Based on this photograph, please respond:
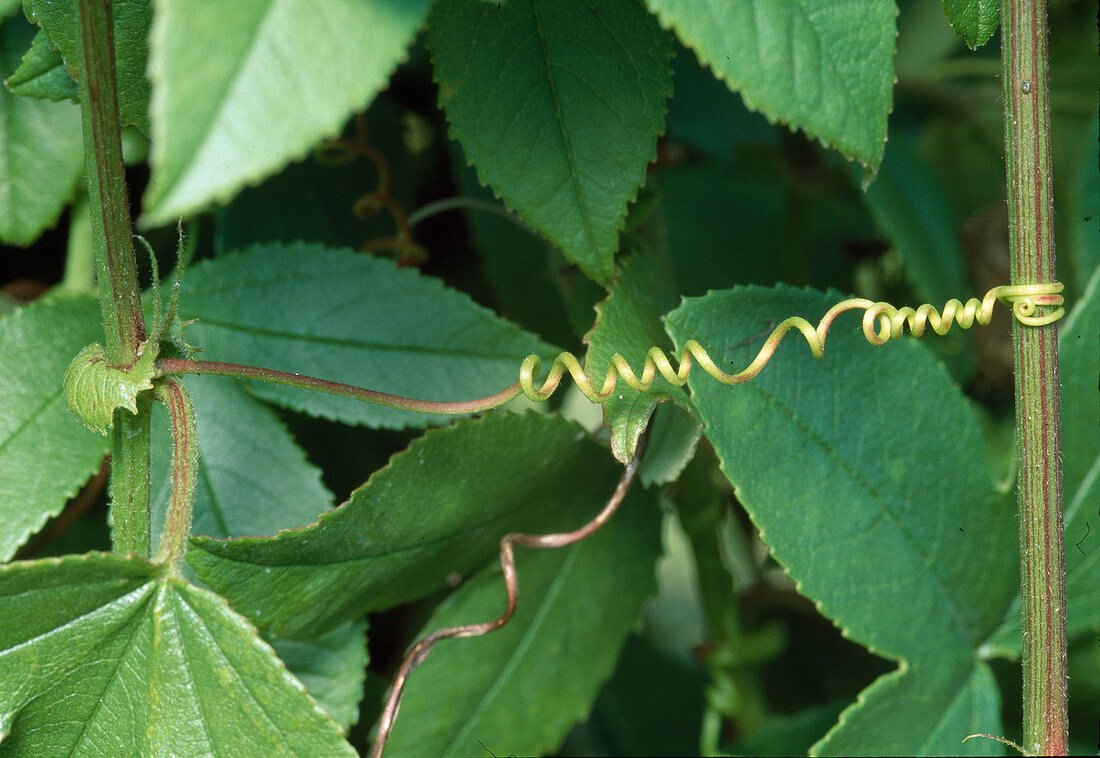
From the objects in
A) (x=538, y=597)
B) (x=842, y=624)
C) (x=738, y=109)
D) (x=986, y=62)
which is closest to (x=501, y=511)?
(x=538, y=597)

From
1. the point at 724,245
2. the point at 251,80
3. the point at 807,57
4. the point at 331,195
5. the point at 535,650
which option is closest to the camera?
the point at 251,80

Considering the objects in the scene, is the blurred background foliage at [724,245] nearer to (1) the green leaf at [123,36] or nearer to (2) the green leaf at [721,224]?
(2) the green leaf at [721,224]

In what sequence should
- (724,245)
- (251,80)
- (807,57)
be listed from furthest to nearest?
1. (724,245)
2. (807,57)
3. (251,80)

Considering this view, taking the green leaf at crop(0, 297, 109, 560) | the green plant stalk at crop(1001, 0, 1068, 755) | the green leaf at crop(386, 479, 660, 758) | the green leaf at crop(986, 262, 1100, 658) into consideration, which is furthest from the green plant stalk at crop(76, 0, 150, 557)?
the green leaf at crop(986, 262, 1100, 658)

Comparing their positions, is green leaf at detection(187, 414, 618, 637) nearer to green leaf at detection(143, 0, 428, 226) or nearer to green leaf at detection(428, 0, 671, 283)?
green leaf at detection(428, 0, 671, 283)

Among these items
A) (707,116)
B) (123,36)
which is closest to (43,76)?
(123,36)

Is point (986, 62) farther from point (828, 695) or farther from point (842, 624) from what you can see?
point (842, 624)

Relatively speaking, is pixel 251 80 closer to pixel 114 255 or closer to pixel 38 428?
pixel 114 255

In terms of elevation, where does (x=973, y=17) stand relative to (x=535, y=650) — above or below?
above

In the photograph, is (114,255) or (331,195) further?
(331,195)
